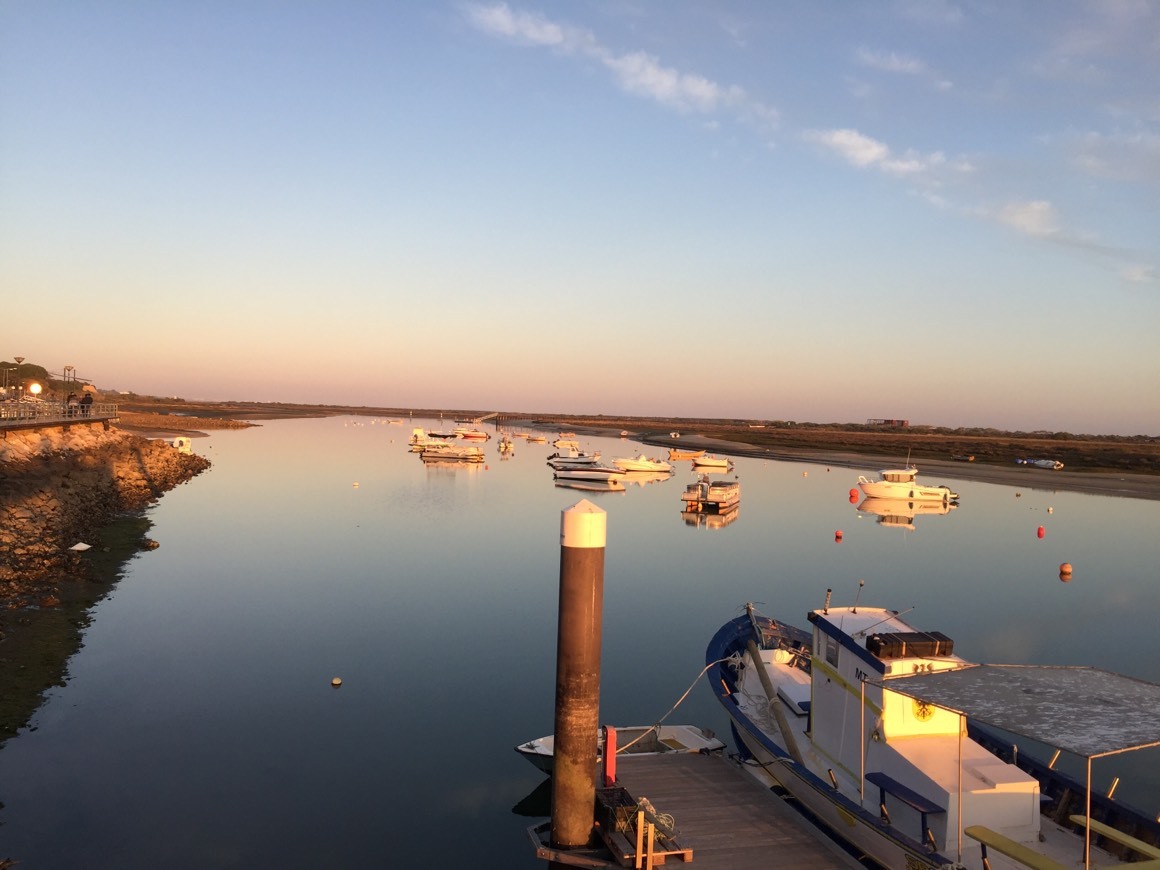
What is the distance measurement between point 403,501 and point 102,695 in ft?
122

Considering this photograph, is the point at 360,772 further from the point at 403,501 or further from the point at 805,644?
the point at 403,501

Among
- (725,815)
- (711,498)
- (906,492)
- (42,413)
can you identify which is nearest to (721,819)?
(725,815)

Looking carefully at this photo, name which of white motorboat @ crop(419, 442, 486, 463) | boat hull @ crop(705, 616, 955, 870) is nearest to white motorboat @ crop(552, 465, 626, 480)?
white motorboat @ crop(419, 442, 486, 463)

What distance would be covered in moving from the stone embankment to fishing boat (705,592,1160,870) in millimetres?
21741

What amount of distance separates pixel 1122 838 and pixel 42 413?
70.1m

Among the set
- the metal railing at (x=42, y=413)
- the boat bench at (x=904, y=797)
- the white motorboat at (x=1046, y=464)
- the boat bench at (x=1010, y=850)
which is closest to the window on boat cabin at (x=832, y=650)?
the boat bench at (x=904, y=797)

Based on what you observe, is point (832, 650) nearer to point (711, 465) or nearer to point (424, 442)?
point (711, 465)

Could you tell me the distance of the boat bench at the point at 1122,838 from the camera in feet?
29.3

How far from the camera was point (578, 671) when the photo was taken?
34.8ft

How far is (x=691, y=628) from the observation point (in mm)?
24625

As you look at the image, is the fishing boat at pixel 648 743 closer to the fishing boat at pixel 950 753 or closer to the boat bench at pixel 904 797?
the fishing boat at pixel 950 753

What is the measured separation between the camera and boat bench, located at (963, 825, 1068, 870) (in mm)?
8453

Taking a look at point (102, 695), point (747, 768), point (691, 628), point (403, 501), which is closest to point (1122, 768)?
point (747, 768)

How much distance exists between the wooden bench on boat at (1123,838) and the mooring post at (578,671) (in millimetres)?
5965
